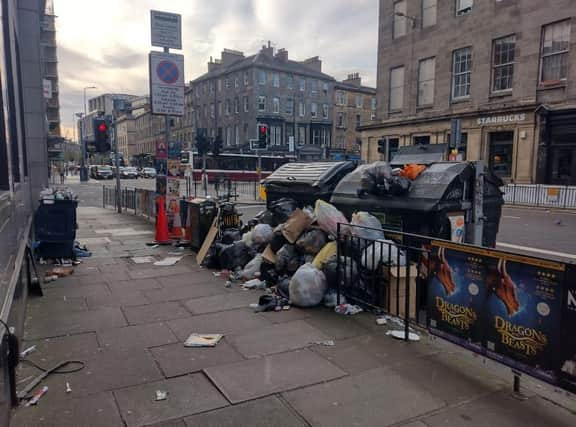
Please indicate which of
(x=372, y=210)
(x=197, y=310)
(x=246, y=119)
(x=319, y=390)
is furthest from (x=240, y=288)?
(x=246, y=119)

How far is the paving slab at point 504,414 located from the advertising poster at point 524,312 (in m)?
0.29

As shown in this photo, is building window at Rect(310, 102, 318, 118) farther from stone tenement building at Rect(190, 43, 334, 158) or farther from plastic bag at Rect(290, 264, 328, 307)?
plastic bag at Rect(290, 264, 328, 307)

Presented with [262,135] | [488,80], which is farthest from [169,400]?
[488,80]

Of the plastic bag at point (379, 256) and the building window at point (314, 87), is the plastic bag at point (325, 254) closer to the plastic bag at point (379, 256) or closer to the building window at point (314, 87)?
the plastic bag at point (379, 256)

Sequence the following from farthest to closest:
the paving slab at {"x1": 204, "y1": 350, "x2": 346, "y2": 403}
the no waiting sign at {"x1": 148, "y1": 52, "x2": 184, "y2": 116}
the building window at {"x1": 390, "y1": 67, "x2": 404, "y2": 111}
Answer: the building window at {"x1": 390, "y1": 67, "x2": 404, "y2": 111}, the no waiting sign at {"x1": 148, "y1": 52, "x2": 184, "y2": 116}, the paving slab at {"x1": 204, "y1": 350, "x2": 346, "y2": 403}

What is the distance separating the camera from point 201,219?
9.10 m

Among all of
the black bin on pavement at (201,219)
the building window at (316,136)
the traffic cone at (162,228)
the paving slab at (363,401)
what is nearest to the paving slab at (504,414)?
the paving slab at (363,401)

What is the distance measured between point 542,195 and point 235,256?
1943 centimetres

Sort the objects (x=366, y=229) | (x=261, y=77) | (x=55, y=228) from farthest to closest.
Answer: (x=261, y=77)
(x=55, y=228)
(x=366, y=229)

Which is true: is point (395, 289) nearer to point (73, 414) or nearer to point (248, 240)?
point (248, 240)

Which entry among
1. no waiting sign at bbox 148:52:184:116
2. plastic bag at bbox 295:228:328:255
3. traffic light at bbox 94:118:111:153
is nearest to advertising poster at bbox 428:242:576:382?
plastic bag at bbox 295:228:328:255

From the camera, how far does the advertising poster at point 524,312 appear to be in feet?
9.78

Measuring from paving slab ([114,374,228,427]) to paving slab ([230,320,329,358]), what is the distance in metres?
0.71

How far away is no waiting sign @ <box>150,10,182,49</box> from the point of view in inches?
→ 401
